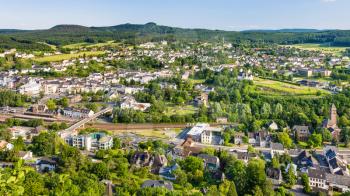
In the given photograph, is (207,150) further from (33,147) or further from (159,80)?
(159,80)

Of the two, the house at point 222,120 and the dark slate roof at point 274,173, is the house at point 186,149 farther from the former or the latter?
the house at point 222,120

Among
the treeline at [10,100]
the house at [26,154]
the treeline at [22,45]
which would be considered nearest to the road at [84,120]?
the house at [26,154]

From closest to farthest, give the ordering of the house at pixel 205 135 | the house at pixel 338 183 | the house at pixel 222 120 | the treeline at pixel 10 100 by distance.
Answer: the house at pixel 338 183 → the house at pixel 205 135 → the house at pixel 222 120 → the treeline at pixel 10 100

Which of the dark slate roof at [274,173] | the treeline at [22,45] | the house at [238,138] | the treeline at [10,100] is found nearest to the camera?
the dark slate roof at [274,173]

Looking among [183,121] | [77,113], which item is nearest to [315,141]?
[183,121]

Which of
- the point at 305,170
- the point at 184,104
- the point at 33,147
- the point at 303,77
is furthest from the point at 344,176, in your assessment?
the point at 303,77
